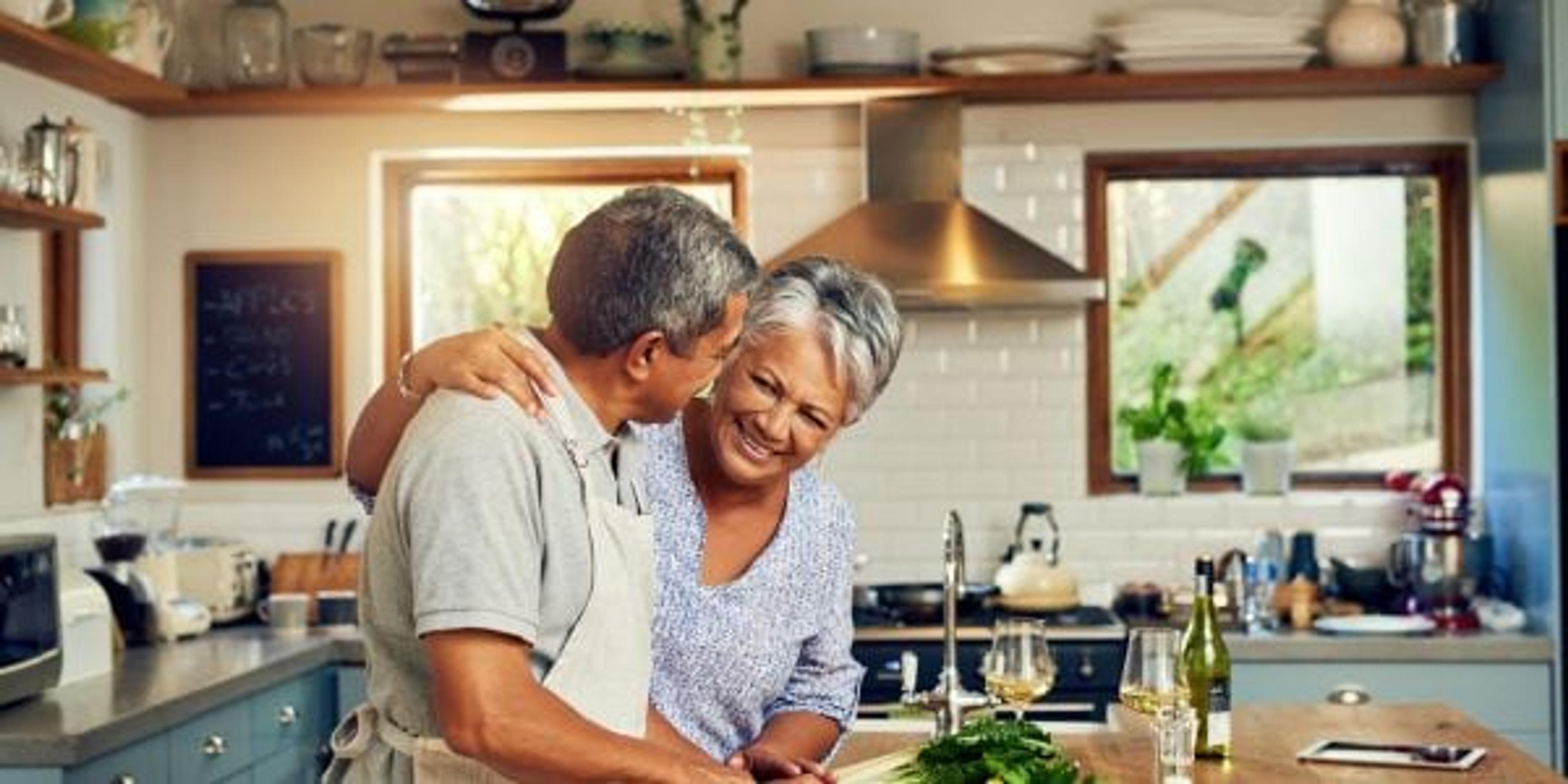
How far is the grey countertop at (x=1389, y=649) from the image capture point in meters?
6.06

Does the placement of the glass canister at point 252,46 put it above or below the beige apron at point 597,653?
above

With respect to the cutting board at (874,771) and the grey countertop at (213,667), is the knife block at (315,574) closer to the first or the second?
the grey countertop at (213,667)

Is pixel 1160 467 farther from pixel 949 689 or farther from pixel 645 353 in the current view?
pixel 645 353

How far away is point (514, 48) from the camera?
656cm

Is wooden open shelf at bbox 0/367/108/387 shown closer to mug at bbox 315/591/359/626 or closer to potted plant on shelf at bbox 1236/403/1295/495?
mug at bbox 315/591/359/626

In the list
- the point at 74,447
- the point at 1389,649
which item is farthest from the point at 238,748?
the point at 1389,649

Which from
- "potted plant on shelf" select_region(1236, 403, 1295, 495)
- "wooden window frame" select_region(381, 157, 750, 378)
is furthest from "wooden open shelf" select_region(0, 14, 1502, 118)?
"potted plant on shelf" select_region(1236, 403, 1295, 495)

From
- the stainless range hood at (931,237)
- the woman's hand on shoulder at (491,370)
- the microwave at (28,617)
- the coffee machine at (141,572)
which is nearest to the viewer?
the woman's hand on shoulder at (491,370)

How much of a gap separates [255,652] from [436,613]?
3462 mm

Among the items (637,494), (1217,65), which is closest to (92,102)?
(1217,65)

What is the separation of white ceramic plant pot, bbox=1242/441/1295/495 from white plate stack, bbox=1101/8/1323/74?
102 cm

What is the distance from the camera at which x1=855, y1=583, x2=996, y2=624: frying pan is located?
20.8ft

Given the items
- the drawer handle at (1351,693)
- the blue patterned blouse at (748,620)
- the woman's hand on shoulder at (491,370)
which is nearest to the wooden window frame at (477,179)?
the drawer handle at (1351,693)

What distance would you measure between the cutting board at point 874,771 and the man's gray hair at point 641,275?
35.8 inches
